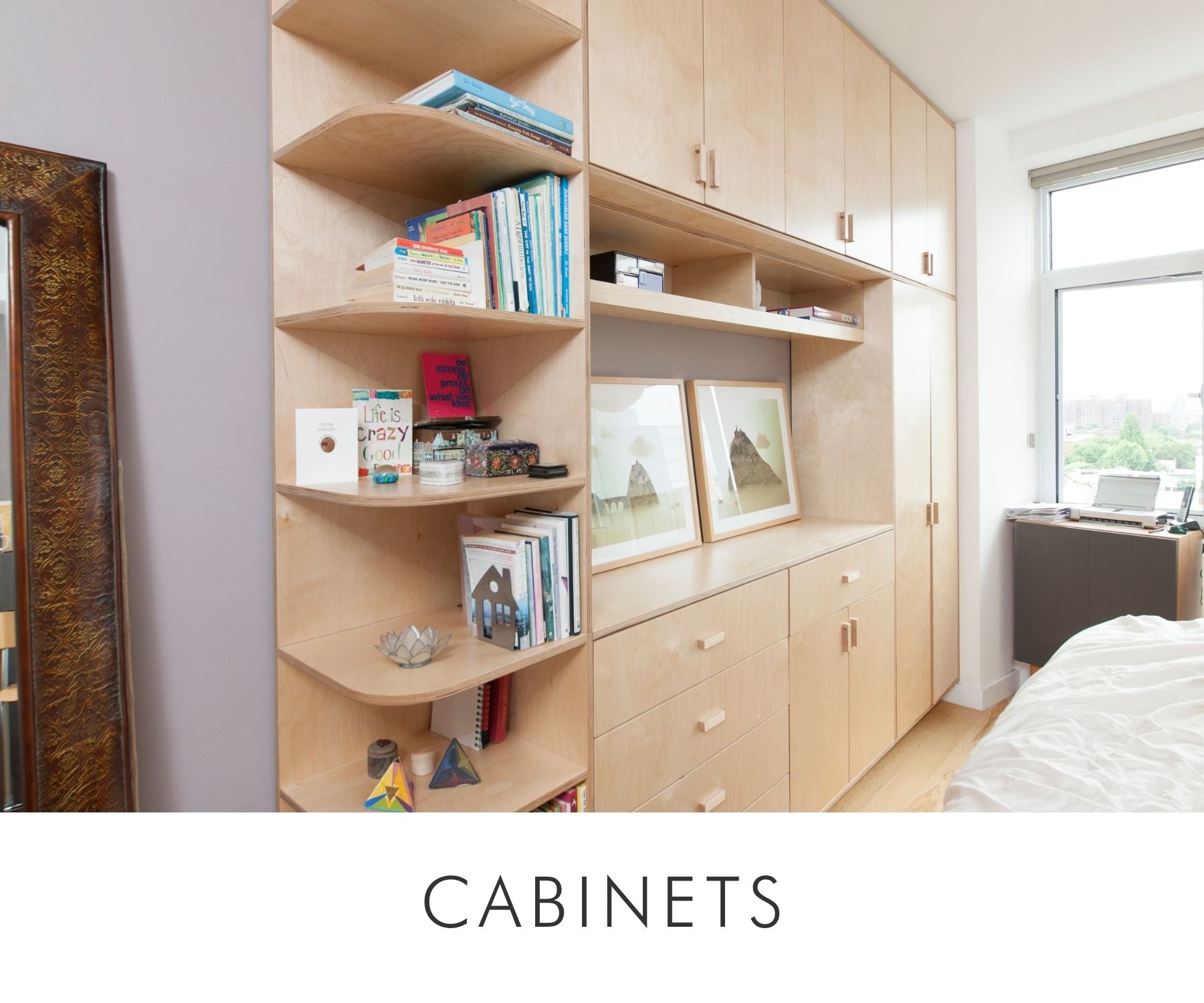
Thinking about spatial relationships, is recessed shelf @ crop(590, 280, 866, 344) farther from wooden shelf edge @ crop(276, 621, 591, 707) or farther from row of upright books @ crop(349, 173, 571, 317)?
wooden shelf edge @ crop(276, 621, 591, 707)

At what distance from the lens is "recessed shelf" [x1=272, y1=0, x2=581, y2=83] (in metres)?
1.35

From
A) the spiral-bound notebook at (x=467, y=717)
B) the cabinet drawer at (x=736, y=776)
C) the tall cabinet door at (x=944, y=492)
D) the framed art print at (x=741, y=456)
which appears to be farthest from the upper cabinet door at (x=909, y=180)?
the spiral-bound notebook at (x=467, y=717)

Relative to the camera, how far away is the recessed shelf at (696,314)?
5.75 ft

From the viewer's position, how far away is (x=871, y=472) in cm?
290

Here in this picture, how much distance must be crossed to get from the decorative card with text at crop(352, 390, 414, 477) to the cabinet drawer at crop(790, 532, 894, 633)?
120 centimetres

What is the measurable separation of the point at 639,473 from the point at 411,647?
1.06 meters

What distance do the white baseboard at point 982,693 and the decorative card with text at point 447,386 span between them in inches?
111

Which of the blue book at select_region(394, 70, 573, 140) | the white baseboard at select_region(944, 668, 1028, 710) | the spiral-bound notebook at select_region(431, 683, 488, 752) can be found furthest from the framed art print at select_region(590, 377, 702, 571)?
the white baseboard at select_region(944, 668, 1028, 710)

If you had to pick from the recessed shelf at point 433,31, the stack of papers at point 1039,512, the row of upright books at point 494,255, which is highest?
the recessed shelf at point 433,31

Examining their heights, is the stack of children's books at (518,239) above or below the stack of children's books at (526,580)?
above

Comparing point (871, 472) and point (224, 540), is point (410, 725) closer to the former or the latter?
point (224, 540)

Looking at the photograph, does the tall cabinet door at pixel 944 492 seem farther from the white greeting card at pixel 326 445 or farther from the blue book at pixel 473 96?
the white greeting card at pixel 326 445
